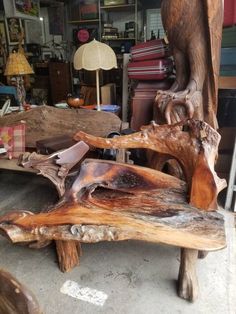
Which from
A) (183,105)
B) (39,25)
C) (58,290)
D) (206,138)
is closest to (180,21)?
(183,105)

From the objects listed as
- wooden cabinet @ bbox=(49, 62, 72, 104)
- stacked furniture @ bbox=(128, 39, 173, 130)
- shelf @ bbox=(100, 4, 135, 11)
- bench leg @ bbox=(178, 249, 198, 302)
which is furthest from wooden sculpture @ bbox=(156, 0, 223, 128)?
wooden cabinet @ bbox=(49, 62, 72, 104)

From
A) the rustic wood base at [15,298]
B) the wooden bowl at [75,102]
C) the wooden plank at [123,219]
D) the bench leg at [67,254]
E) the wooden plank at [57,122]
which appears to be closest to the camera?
the rustic wood base at [15,298]

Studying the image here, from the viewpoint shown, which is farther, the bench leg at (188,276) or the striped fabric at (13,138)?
the striped fabric at (13,138)

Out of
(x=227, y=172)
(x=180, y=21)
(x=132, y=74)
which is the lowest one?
(x=227, y=172)

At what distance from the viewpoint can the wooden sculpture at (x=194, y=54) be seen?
4.90ft

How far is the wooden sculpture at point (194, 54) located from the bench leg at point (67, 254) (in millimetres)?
915

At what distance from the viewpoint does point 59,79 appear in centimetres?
523

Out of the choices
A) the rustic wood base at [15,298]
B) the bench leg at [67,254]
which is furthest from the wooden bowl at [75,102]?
the rustic wood base at [15,298]

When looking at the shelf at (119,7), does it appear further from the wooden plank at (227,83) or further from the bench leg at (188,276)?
the bench leg at (188,276)

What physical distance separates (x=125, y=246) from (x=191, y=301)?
1.65 feet

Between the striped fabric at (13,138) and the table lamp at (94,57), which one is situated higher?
the table lamp at (94,57)

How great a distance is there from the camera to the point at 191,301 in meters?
1.25

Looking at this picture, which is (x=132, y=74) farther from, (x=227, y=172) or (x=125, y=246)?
(x=125, y=246)

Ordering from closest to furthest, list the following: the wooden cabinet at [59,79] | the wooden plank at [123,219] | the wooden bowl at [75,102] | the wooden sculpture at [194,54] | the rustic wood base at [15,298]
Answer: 1. the rustic wood base at [15,298]
2. the wooden plank at [123,219]
3. the wooden sculpture at [194,54]
4. the wooden bowl at [75,102]
5. the wooden cabinet at [59,79]
